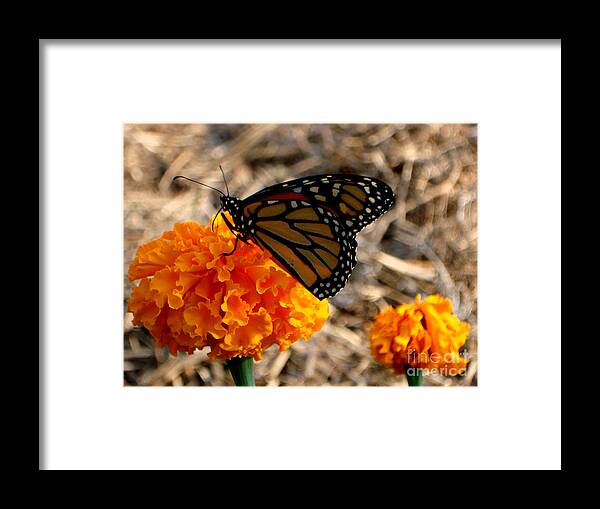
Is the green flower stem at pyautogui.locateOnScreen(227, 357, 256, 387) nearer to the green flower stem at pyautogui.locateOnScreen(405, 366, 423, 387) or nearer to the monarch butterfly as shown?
the monarch butterfly

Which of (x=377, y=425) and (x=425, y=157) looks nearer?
(x=377, y=425)

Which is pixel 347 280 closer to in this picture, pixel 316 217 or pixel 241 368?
pixel 316 217

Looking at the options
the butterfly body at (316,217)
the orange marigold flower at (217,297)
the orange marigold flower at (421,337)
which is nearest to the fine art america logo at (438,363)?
the orange marigold flower at (421,337)

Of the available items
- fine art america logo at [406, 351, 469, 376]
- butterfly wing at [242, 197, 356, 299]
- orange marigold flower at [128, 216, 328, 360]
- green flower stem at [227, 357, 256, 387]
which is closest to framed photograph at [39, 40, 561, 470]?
fine art america logo at [406, 351, 469, 376]

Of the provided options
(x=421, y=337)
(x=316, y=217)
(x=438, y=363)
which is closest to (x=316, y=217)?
(x=316, y=217)

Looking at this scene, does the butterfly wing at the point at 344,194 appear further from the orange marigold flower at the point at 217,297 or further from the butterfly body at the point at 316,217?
the orange marigold flower at the point at 217,297
